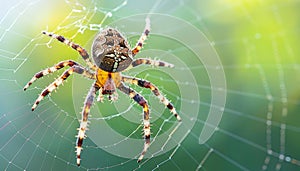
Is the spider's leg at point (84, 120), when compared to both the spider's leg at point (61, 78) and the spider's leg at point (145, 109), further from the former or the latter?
the spider's leg at point (145, 109)

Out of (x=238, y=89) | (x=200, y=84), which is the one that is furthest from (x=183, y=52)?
(x=238, y=89)

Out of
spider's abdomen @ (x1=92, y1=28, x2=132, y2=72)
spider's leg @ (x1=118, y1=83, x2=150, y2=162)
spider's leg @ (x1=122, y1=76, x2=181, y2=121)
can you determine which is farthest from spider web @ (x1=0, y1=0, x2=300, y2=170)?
spider's abdomen @ (x1=92, y1=28, x2=132, y2=72)

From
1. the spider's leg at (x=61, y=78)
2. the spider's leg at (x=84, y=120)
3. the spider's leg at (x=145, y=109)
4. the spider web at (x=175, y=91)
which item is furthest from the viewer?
the spider web at (x=175, y=91)

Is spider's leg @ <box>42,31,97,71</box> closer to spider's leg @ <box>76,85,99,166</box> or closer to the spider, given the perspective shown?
the spider

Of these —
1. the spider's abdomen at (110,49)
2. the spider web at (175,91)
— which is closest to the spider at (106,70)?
the spider's abdomen at (110,49)

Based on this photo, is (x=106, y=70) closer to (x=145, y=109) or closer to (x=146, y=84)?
(x=146, y=84)

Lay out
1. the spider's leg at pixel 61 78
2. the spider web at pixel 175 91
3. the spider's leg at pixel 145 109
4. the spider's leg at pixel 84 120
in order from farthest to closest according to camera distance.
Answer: the spider web at pixel 175 91
the spider's leg at pixel 145 109
the spider's leg at pixel 61 78
the spider's leg at pixel 84 120
